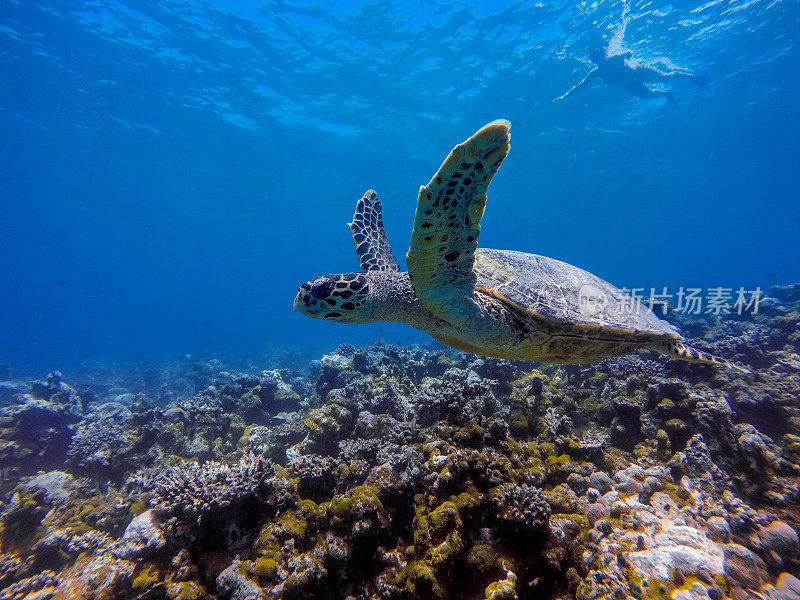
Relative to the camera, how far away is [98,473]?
5746 millimetres

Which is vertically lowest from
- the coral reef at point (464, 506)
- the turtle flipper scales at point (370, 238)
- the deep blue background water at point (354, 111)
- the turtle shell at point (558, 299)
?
the coral reef at point (464, 506)

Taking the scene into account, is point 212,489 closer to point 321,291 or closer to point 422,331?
point 321,291

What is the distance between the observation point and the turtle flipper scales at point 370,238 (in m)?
4.19

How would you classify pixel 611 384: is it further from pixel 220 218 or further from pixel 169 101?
pixel 220 218

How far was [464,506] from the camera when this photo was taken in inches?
94.0

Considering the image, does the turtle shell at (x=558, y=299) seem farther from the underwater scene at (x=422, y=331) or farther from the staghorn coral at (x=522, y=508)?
the staghorn coral at (x=522, y=508)

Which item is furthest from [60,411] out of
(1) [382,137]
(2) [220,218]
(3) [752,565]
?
(2) [220,218]

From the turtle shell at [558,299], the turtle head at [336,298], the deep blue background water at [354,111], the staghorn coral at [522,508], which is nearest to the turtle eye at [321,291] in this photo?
the turtle head at [336,298]

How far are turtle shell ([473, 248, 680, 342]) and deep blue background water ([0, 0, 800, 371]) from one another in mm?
20395

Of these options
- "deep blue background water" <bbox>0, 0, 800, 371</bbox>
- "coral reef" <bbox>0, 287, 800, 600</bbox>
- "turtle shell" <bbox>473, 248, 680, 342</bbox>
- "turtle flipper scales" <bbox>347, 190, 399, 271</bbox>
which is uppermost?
"deep blue background water" <bbox>0, 0, 800, 371</bbox>

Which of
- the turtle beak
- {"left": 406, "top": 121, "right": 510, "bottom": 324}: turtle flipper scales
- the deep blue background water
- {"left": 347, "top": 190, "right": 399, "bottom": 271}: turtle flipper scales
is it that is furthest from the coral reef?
the deep blue background water

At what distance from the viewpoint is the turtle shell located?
11.6 feet

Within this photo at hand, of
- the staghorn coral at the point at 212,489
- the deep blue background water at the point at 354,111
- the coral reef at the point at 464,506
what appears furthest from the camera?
the deep blue background water at the point at 354,111

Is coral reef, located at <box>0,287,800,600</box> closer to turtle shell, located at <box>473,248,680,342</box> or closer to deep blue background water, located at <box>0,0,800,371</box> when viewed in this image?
turtle shell, located at <box>473,248,680,342</box>
